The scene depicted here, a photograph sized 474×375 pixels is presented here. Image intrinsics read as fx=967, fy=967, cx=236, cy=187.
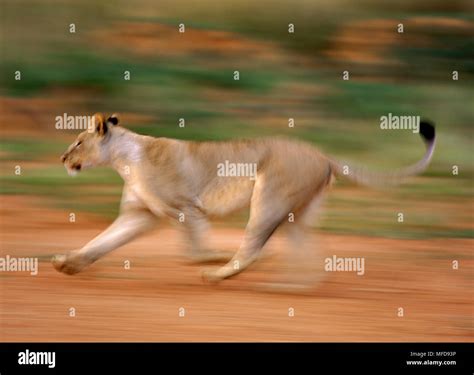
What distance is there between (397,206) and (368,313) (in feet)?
10.3

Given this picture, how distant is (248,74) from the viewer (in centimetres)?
1171

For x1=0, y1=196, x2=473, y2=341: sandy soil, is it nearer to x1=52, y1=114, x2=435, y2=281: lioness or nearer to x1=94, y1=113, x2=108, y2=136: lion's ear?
Answer: x1=52, y1=114, x2=435, y2=281: lioness

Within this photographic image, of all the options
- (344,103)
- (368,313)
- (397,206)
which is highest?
(344,103)

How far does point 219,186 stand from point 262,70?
15.4 feet

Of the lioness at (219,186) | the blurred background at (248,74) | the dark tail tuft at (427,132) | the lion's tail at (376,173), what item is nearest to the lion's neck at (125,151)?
the lioness at (219,186)

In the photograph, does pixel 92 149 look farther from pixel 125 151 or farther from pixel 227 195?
pixel 227 195

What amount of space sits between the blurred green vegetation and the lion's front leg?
372cm

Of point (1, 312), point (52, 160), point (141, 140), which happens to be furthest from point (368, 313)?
point (52, 160)

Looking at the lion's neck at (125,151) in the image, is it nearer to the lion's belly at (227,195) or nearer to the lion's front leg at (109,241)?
the lion's front leg at (109,241)

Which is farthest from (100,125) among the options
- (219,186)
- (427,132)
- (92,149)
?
(427,132)

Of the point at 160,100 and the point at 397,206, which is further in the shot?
the point at 160,100

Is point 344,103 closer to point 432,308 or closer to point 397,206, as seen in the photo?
point 397,206

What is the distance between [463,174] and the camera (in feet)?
35.2

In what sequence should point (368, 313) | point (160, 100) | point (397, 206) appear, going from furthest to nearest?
point (160, 100)
point (397, 206)
point (368, 313)
